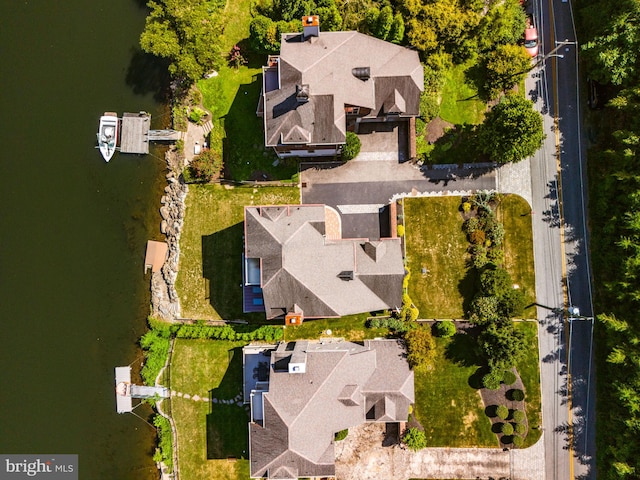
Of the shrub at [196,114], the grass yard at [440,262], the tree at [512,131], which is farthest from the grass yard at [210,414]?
the tree at [512,131]

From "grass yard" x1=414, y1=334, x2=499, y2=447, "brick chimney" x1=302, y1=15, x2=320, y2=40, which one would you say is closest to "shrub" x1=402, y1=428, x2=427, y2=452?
"grass yard" x1=414, y1=334, x2=499, y2=447

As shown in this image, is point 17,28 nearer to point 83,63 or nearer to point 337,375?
point 83,63

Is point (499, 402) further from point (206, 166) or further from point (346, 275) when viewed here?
point (206, 166)

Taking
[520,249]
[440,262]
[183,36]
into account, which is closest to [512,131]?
[520,249]

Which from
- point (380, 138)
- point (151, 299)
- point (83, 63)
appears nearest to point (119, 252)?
point (151, 299)

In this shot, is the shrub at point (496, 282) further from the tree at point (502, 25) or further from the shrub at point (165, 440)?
the shrub at point (165, 440)

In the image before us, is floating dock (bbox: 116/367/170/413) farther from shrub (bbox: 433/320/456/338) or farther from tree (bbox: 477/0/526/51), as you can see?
tree (bbox: 477/0/526/51)
